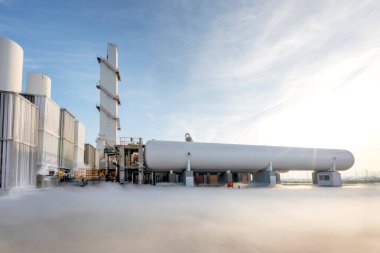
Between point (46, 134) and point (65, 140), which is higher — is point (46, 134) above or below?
above

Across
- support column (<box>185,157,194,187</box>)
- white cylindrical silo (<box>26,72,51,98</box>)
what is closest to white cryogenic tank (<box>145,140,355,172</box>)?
support column (<box>185,157,194,187</box>)

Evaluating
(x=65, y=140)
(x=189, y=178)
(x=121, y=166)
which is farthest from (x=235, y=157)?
(x=65, y=140)

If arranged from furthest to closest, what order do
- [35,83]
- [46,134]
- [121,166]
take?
1. [121,166]
2. [35,83]
3. [46,134]

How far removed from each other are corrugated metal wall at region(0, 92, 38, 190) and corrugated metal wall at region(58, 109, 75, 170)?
9.44m

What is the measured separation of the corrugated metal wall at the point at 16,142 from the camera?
74.8 ft

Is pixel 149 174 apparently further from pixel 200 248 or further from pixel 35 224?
pixel 200 248

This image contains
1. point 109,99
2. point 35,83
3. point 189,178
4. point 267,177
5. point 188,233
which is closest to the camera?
point 188,233

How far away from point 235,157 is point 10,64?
106 feet

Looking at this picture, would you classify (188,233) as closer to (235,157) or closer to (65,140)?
(65,140)

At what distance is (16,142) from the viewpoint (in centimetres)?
2378

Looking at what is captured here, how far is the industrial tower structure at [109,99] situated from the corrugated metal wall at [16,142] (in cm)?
2335

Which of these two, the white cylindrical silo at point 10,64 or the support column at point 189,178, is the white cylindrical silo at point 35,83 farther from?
the support column at point 189,178

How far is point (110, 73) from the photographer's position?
51.5m

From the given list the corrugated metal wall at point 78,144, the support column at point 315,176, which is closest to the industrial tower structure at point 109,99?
the corrugated metal wall at point 78,144
